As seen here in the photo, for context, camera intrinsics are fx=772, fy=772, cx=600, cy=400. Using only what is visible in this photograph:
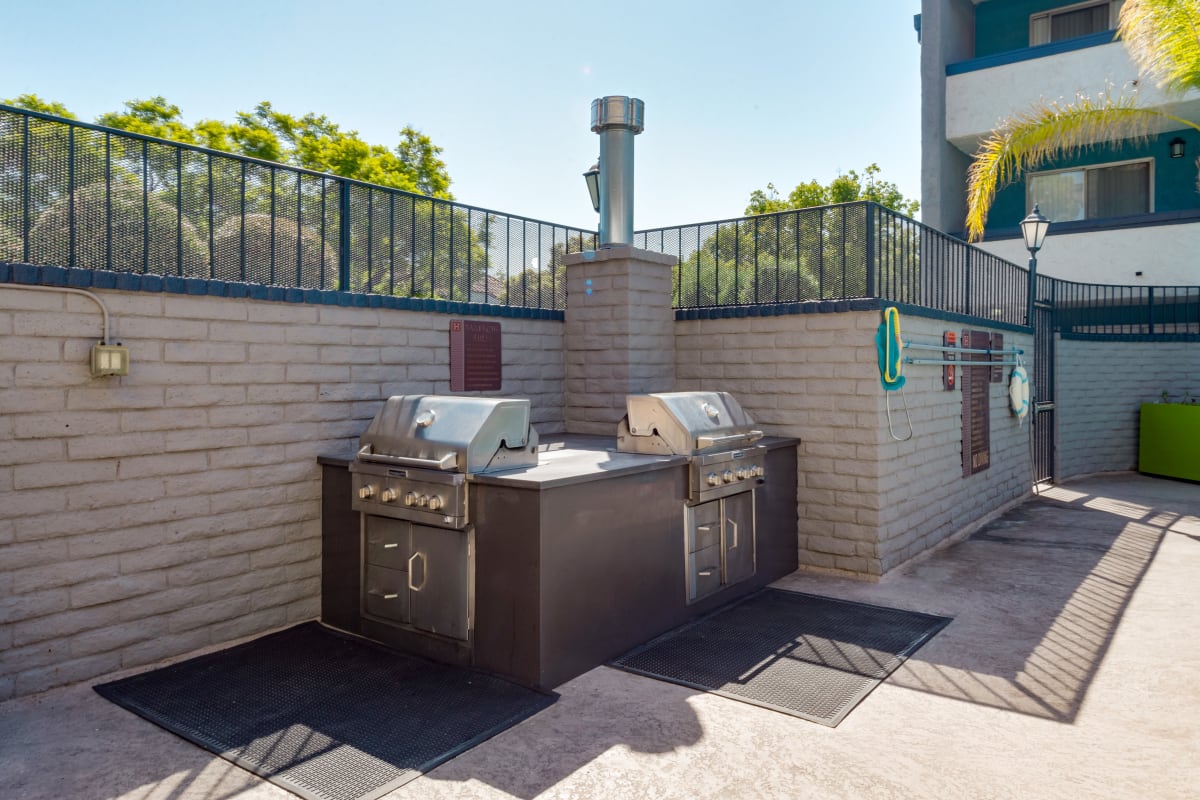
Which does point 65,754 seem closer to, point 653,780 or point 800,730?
point 653,780

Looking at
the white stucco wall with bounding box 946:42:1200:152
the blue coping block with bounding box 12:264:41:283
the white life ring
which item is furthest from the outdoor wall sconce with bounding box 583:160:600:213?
the white stucco wall with bounding box 946:42:1200:152

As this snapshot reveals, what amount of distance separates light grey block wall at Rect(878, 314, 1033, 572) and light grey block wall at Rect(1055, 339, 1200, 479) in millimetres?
3262

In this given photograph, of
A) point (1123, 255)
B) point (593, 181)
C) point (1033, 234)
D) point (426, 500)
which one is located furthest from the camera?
point (1123, 255)

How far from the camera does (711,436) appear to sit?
504 centimetres

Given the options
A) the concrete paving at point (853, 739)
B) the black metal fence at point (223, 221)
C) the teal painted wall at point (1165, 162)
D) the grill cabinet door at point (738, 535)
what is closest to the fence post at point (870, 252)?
the grill cabinet door at point (738, 535)

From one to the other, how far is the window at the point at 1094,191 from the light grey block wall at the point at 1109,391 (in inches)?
118

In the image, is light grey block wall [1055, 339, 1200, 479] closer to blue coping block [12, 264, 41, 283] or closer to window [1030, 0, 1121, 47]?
window [1030, 0, 1121, 47]

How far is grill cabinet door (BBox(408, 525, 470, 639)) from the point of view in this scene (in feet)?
13.4

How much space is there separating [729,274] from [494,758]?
4.85 meters

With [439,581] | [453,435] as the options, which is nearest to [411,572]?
[439,581]

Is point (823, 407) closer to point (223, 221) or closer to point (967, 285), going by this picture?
point (967, 285)

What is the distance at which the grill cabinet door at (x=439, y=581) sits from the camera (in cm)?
408

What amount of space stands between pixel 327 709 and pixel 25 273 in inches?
98.6

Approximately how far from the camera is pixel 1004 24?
1480 centimetres
